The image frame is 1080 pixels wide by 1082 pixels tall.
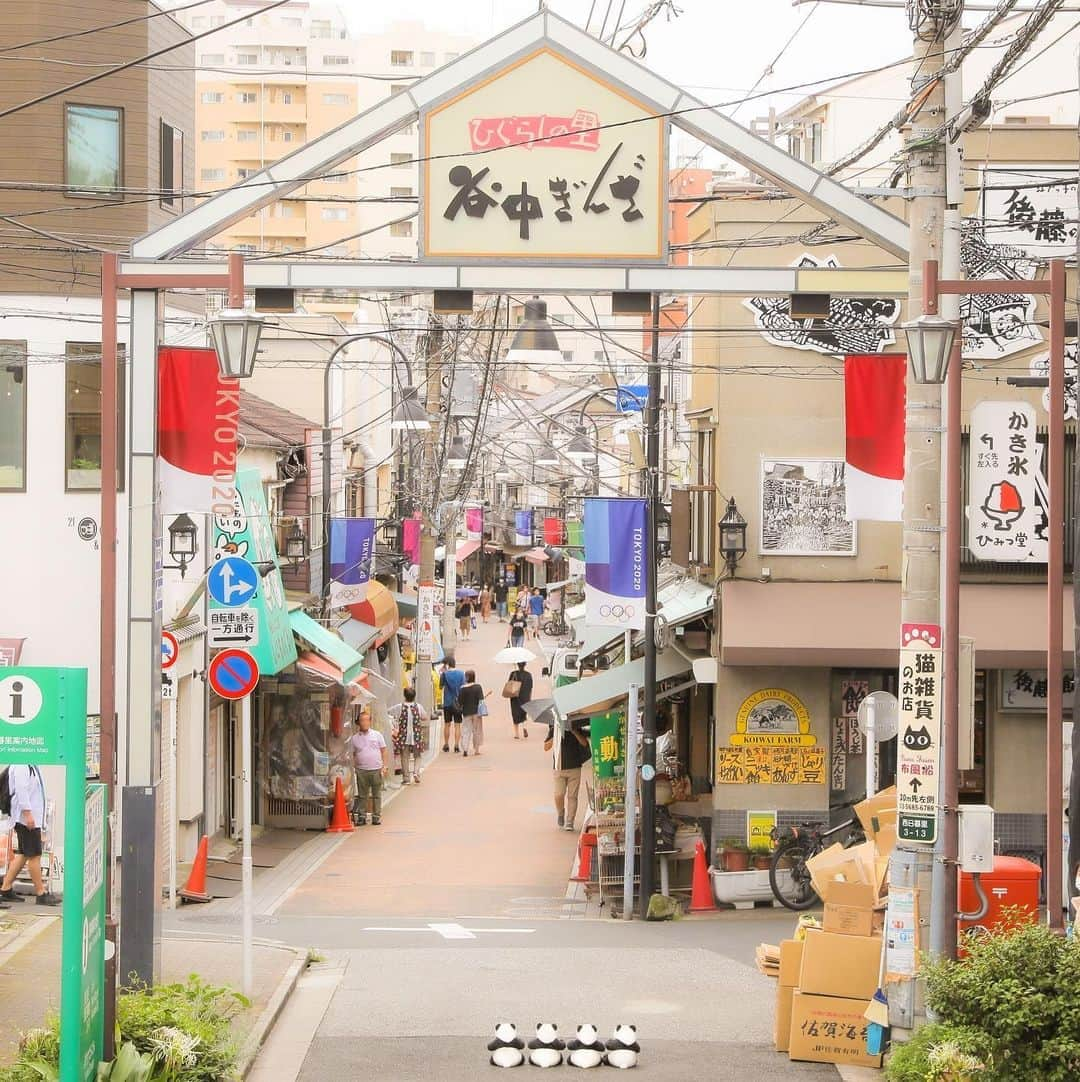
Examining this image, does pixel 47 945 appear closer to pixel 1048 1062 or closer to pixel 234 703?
pixel 1048 1062

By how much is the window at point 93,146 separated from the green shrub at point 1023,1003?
1563cm

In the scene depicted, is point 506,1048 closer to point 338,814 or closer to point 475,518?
point 338,814

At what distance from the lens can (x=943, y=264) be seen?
11.2 metres

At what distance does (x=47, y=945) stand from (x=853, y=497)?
814 centimetres

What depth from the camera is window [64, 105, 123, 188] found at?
67.1 feet

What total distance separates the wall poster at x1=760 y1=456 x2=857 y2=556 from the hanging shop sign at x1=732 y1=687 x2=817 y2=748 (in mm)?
1795

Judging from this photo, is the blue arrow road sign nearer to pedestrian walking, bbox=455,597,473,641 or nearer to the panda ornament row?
the panda ornament row

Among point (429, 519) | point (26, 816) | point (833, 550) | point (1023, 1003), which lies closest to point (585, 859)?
point (833, 550)

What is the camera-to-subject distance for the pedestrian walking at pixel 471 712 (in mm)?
34281

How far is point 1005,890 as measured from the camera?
→ 477 inches

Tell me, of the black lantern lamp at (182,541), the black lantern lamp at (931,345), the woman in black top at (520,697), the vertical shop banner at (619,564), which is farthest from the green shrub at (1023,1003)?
the woman in black top at (520,697)

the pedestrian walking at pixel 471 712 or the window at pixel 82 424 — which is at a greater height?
the window at pixel 82 424

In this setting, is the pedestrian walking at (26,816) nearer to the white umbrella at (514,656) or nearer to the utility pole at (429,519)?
the utility pole at (429,519)

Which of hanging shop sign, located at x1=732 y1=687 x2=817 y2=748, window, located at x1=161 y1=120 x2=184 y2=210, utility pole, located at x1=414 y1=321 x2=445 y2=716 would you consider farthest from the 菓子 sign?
utility pole, located at x1=414 y1=321 x2=445 y2=716
